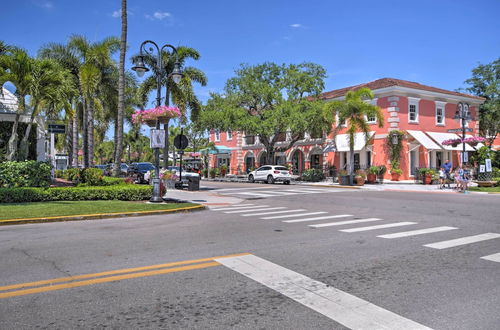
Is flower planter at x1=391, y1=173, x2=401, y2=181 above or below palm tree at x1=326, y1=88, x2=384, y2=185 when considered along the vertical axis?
below

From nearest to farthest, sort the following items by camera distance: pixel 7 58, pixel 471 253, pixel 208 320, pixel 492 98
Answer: pixel 208 320 < pixel 471 253 < pixel 7 58 < pixel 492 98

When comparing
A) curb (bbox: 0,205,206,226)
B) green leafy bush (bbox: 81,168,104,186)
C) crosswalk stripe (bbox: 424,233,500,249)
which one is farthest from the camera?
green leafy bush (bbox: 81,168,104,186)

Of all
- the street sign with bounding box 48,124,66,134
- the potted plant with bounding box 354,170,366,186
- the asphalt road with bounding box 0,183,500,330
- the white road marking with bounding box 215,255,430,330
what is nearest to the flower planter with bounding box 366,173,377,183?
the potted plant with bounding box 354,170,366,186

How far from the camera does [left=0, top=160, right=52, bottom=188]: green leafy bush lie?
14953 millimetres

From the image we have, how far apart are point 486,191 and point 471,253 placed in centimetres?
1782

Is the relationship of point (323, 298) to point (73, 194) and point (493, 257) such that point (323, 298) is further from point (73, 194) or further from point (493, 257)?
point (73, 194)

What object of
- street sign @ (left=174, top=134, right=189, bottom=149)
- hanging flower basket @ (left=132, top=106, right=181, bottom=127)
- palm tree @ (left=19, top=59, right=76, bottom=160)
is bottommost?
street sign @ (left=174, top=134, right=189, bottom=149)

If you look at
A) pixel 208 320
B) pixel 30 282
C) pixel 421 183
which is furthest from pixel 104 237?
pixel 421 183

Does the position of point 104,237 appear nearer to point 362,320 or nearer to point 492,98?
point 362,320

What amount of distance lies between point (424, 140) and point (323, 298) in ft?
96.6

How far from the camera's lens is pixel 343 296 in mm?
4359

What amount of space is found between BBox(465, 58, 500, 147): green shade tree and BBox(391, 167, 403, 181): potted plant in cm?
1179

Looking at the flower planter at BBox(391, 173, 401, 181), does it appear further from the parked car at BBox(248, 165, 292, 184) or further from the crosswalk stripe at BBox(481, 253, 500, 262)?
the crosswalk stripe at BBox(481, 253, 500, 262)

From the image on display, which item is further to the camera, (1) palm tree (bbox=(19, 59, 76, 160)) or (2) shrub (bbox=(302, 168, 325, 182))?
(2) shrub (bbox=(302, 168, 325, 182))
